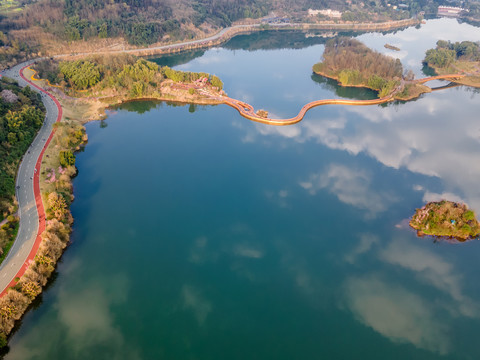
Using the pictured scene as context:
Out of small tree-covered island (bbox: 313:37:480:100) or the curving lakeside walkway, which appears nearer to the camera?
the curving lakeside walkway

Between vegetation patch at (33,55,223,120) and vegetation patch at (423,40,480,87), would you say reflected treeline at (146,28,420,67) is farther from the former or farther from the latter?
vegetation patch at (423,40,480,87)

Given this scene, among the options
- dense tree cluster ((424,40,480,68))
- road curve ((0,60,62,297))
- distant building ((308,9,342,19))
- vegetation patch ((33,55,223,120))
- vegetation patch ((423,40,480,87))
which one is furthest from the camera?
distant building ((308,9,342,19))

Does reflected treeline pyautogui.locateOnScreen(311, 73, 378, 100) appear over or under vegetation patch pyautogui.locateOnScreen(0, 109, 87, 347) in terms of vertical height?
under

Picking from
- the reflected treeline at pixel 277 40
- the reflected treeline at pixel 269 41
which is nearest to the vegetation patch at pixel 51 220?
the reflected treeline at pixel 269 41

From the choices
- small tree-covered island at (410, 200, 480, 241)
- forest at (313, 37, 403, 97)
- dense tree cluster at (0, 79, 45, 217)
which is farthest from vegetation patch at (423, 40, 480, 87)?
dense tree cluster at (0, 79, 45, 217)

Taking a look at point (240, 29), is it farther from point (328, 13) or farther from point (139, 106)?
point (139, 106)

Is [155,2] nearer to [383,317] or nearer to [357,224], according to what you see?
[357,224]

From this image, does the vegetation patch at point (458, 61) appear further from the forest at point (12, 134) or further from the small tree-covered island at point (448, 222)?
the forest at point (12, 134)

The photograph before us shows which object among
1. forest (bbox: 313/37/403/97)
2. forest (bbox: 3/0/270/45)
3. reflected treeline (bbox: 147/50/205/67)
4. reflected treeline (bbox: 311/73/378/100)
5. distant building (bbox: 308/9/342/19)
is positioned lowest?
reflected treeline (bbox: 311/73/378/100)
